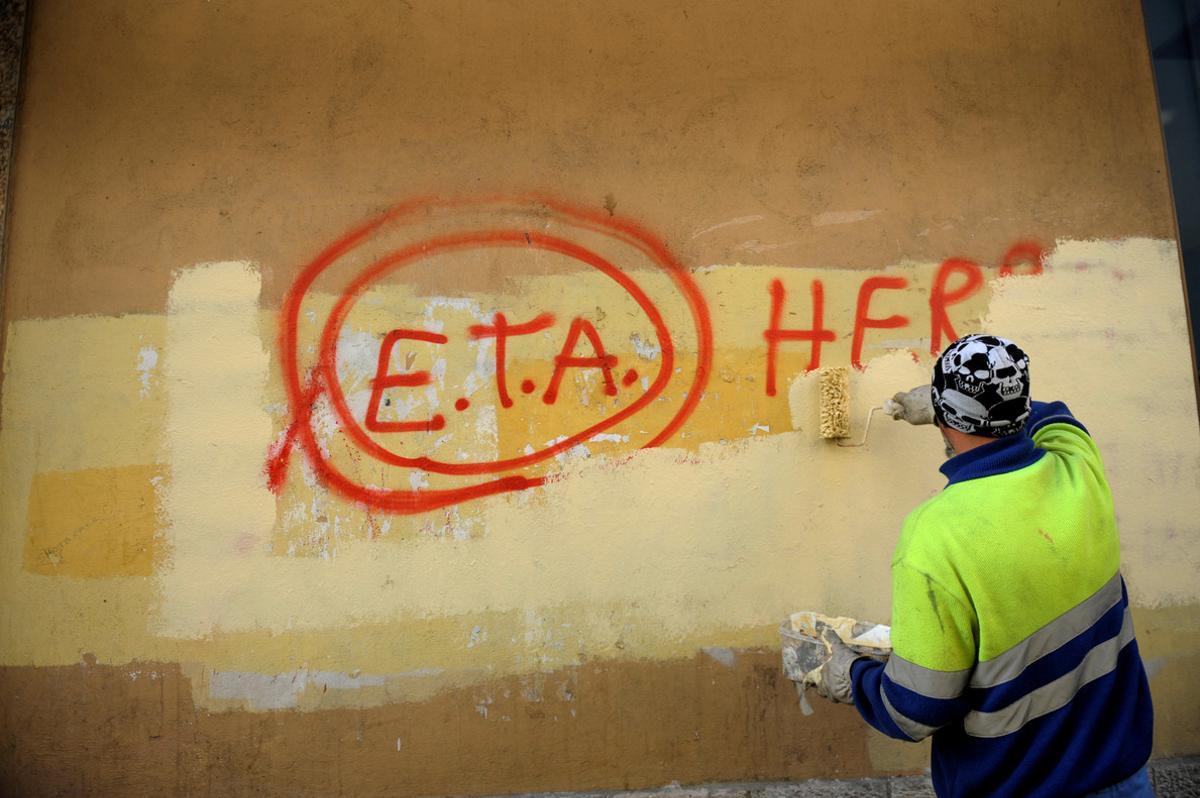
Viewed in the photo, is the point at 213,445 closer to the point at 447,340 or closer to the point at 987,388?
the point at 447,340

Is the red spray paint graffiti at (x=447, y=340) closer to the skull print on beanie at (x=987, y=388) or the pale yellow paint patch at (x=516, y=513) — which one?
the pale yellow paint patch at (x=516, y=513)

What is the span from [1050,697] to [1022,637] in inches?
5.6

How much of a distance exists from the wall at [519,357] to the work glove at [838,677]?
111cm

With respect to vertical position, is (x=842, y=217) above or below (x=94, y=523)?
above

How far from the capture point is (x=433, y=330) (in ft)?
10.6

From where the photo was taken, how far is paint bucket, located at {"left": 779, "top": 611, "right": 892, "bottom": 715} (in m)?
2.18

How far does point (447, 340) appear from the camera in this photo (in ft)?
10.6

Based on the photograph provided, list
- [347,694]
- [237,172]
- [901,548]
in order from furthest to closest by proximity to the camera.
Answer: [237,172]
[347,694]
[901,548]

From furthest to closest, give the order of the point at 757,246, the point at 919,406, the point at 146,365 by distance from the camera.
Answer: the point at 757,246, the point at 146,365, the point at 919,406

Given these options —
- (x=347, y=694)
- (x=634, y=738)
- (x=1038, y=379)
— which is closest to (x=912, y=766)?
(x=634, y=738)

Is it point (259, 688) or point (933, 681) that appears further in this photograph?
point (259, 688)

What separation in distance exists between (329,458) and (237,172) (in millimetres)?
1175

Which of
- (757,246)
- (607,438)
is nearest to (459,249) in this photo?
(607,438)

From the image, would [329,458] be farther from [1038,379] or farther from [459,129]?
[1038,379]
